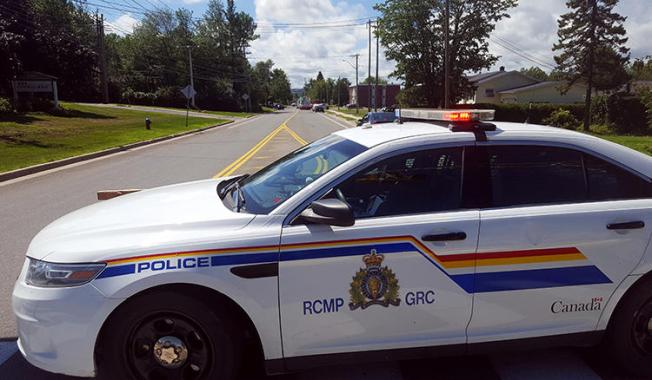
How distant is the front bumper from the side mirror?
3.78ft

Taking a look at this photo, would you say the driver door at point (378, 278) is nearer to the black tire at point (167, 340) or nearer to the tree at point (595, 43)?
the black tire at point (167, 340)

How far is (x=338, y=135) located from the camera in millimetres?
3916

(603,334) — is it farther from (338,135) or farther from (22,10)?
(22,10)

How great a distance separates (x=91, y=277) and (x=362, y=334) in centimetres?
153

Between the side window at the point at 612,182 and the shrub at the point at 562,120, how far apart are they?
39673 mm

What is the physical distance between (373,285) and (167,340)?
1194mm

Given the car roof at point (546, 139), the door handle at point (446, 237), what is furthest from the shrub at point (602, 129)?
the door handle at point (446, 237)

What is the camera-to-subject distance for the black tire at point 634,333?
3111mm

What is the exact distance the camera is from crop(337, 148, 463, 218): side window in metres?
3.04

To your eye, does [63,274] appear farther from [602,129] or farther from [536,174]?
[602,129]

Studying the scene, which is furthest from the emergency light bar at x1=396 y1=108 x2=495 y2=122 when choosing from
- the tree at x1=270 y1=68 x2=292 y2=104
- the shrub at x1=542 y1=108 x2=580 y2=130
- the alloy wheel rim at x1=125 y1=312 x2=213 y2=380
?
the tree at x1=270 y1=68 x2=292 y2=104

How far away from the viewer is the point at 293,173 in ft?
12.1

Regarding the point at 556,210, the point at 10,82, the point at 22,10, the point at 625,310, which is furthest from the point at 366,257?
the point at 22,10

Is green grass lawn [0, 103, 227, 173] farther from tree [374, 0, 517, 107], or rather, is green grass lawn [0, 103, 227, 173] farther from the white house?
the white house
